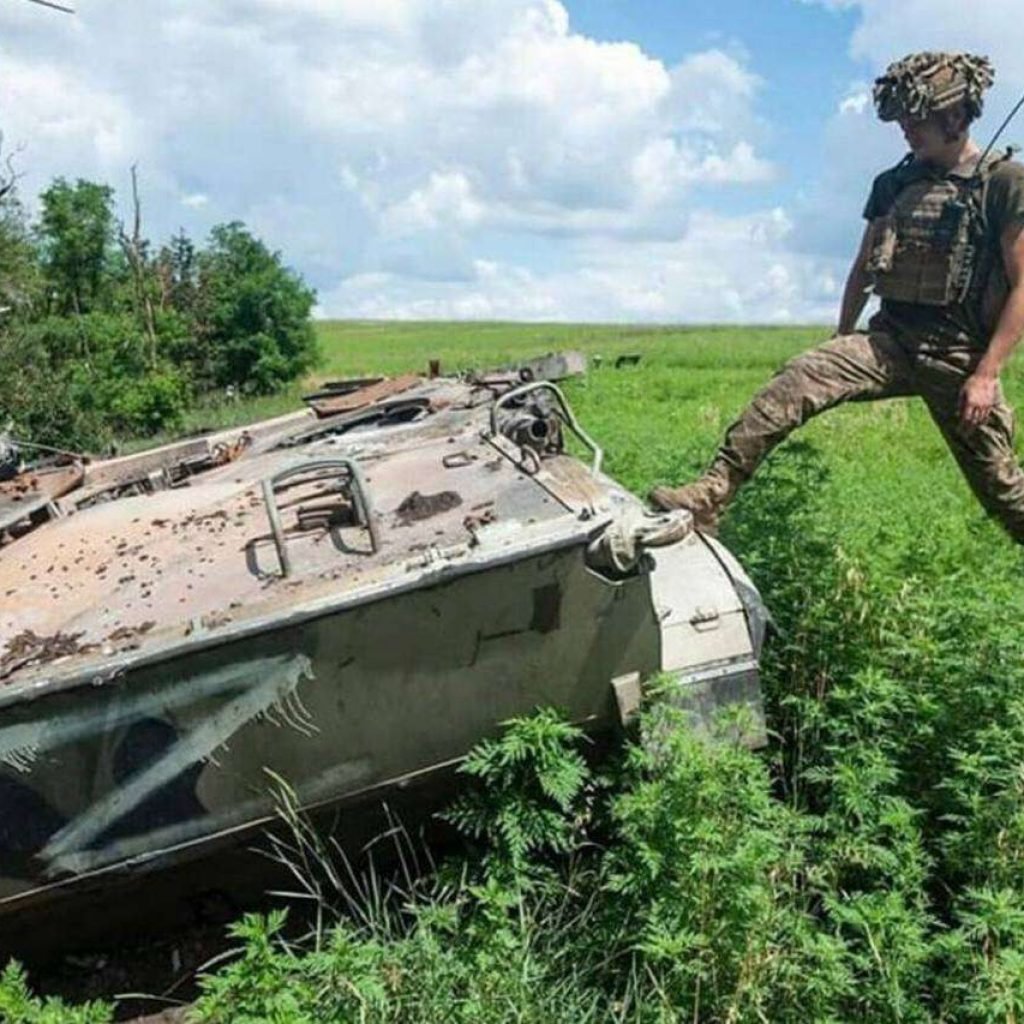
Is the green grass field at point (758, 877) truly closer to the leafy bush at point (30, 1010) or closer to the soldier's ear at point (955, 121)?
the leafy bush at point (30, 1010)

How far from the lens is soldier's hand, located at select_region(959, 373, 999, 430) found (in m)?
4.76

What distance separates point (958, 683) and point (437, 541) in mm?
1778

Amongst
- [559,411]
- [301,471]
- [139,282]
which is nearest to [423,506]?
[301,471]

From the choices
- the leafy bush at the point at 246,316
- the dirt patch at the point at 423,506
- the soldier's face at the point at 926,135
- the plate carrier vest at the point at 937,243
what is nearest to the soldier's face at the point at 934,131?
the soldier's face at the point at 926,135

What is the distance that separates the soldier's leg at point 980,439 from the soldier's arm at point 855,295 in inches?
19.1

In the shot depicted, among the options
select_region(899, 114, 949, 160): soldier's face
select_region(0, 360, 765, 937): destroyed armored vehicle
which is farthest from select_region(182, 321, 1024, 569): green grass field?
select_region(0, 360, 765, 937): destroyed armored vehicle

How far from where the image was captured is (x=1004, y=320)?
15.4 feet

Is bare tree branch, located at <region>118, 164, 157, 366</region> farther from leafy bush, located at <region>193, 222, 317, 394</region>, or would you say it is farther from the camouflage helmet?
the camouflage helmet

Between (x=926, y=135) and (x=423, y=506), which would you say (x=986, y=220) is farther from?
(x=423, y=506)

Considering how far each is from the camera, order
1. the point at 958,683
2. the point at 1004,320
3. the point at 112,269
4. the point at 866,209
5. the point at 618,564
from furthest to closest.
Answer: the point at 112,269, the point at 866,209, the point at 1004,320, the point at 958,683, the point at 618,564

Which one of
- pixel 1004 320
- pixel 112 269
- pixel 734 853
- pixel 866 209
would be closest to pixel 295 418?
pixel 866 209

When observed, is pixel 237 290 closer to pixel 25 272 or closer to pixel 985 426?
pixel 25 272

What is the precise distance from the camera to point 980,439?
4969mm

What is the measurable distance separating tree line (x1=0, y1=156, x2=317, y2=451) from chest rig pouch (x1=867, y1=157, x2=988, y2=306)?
831 inches
